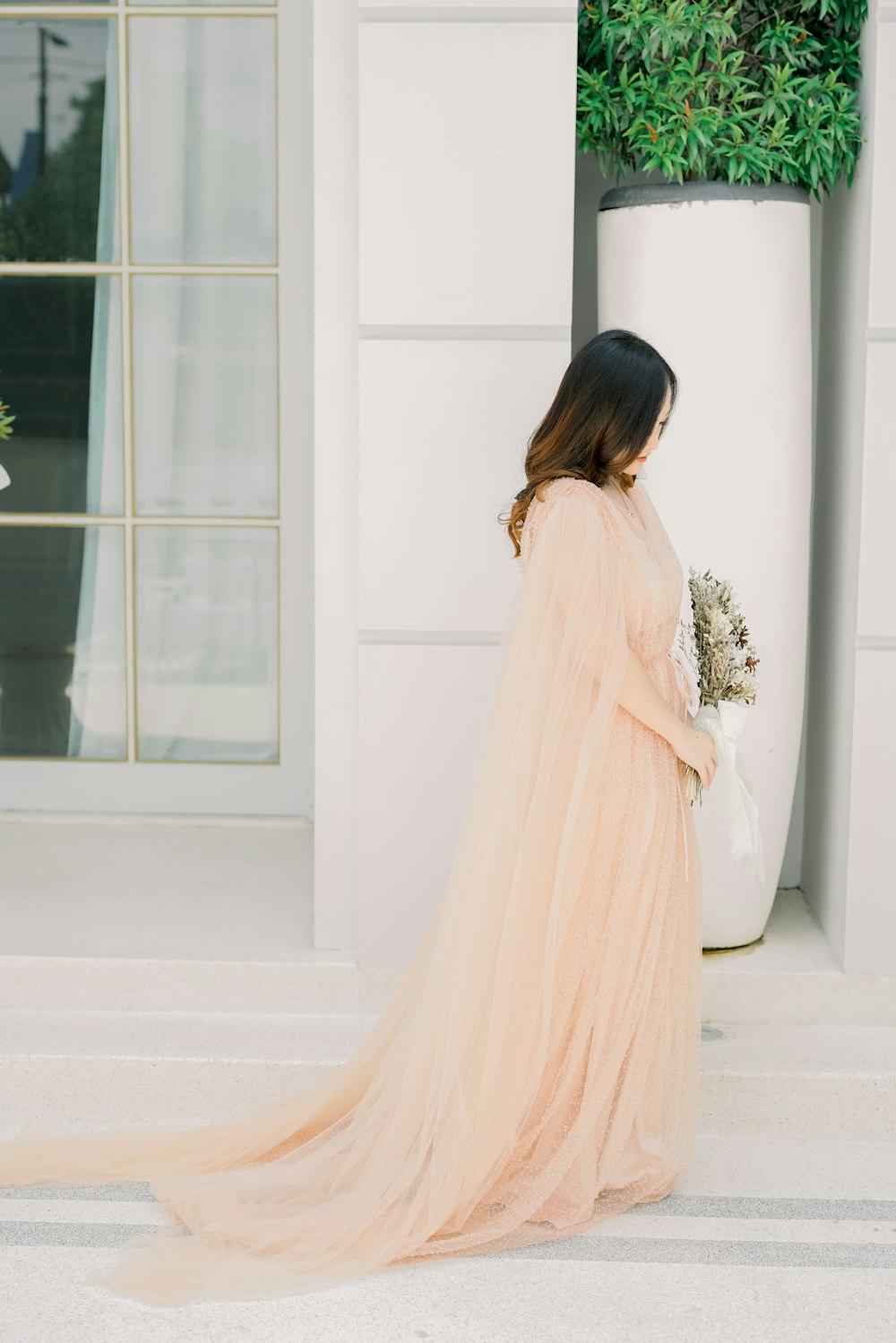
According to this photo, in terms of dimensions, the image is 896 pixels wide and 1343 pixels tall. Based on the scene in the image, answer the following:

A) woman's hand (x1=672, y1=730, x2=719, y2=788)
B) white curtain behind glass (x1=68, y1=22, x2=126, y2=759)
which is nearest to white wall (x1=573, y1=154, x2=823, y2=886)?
woman's hand (x1=672, y1=730, x2=719, y2=788)

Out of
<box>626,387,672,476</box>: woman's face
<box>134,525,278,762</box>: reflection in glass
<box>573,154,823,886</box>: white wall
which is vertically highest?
<box>573,154,823,886</box>: white wall

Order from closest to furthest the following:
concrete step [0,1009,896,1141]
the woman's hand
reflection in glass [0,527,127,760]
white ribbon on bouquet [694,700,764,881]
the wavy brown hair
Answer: the wavy brown hair
the woman's hand
white ribbon on bouquet [694,700,764,881]
concrete step [0,1009,896,1141]
reflection in glass [0,527,127,760]

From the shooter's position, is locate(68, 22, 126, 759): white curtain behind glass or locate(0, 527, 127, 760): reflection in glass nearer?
locate(68, 22, 126, 759): white curtain behind glass

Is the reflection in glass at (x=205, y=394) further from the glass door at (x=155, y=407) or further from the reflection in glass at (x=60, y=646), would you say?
the reflection in glass at (x=60, y=646)

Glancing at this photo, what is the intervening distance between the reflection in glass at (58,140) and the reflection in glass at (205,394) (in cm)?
25

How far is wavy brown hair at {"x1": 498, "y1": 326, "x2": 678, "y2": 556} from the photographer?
261 cm

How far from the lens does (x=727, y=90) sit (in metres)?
3.35

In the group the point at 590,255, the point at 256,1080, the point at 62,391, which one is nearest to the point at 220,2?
the point at 62,391

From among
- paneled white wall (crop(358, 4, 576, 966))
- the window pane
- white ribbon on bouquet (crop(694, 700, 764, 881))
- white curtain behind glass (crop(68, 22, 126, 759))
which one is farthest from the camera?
white curtain behind glass (crop(68, 22, 126, 759))

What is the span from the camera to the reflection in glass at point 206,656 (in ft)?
16.0

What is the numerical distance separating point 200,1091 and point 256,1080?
0.12 metres

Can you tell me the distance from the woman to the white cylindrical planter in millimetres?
667

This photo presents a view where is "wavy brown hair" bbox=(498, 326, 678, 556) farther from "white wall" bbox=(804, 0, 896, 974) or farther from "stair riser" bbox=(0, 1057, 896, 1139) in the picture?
"stair riser" bbox=(0, 1057, 896, 1139)

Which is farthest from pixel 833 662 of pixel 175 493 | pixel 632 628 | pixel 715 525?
pixel 175 493
